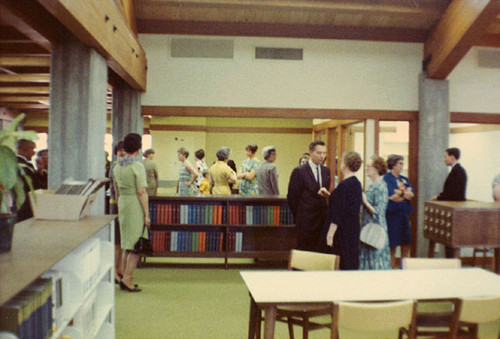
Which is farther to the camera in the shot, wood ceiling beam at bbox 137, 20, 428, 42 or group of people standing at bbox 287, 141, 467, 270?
wood ceiling beam at bbox 137, 20, 428, 42

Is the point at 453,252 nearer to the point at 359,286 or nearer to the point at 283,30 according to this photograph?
the point at 359,286

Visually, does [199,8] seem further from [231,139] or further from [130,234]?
[231,139]

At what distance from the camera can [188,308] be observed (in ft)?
17.3

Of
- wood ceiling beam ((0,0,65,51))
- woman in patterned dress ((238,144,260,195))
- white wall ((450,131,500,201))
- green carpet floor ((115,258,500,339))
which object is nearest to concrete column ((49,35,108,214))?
wood ceiling beam ((0,0,65,51))

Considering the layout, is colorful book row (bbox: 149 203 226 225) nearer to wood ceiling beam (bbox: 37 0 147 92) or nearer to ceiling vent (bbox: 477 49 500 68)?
wood ceiling beam (bbox: 37 0 147 92)

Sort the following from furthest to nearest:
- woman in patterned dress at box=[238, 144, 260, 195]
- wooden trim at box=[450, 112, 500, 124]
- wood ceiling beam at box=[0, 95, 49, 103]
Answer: wood ceiling beam at box=[0, 95, 49, 103] → wooden trim at box=[450, 112, 500, 124] → woman in patterned dress at box=[238, 144, 260, 195]

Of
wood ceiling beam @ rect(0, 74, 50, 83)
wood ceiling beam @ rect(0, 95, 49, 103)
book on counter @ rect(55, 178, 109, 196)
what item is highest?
wood ceiling beam @ rect(0, 95, 49, 103)

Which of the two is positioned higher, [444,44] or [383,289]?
[444,44]

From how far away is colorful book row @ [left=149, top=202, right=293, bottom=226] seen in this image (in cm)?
725

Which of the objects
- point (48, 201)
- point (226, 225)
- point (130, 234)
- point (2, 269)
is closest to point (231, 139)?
point (226, 225)

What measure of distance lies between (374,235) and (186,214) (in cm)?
325

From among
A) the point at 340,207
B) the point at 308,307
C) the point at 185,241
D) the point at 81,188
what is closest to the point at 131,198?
the point at 81,188

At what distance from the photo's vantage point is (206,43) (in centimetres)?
796

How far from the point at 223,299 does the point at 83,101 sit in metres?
2.69
